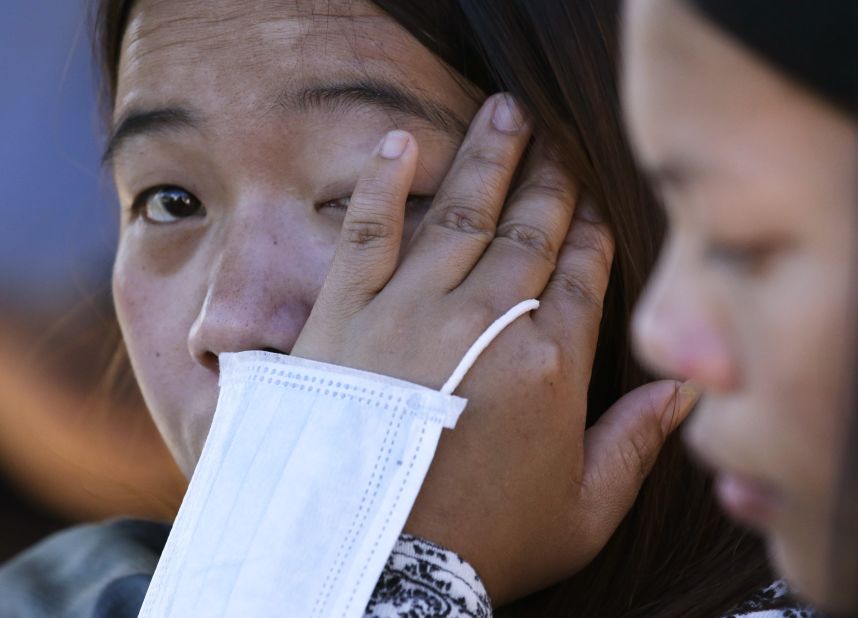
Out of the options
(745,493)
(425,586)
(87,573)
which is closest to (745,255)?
(745,493)

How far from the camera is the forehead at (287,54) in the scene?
1224 mm

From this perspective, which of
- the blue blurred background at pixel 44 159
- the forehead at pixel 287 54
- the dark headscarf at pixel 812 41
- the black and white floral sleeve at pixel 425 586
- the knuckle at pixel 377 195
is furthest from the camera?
the blue blurred background at pixel 44 159

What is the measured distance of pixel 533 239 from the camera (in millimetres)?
1156

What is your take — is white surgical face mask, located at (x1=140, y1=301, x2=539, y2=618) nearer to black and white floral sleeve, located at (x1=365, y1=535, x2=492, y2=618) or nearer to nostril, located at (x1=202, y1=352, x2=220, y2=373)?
black and white floral sleeve, located at (x1=365, y1=535, x2=492, y2=618)

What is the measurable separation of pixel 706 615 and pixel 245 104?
0.74 m

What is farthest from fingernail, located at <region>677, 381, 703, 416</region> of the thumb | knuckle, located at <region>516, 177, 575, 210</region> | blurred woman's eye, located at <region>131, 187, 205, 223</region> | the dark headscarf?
the dark headscarf

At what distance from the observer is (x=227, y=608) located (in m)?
0.95

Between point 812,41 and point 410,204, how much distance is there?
2.65 ft

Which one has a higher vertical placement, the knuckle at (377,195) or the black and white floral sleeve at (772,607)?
the knuckle at (377,195)

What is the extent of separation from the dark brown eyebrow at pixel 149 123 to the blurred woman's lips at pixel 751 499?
899 mm

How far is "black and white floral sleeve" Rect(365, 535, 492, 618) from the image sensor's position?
36.4 inches

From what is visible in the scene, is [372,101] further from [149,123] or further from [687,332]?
[687,332]

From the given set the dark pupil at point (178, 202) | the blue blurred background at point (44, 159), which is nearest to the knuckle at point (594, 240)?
the dark pupil at point (178, 202)

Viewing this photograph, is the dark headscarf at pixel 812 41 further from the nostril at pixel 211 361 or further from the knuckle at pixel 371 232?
the nostril at pixel 211 361
